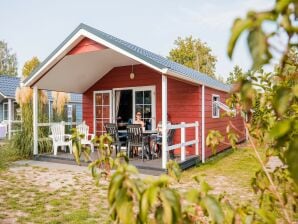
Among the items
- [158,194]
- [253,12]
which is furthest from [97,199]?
[253,12]

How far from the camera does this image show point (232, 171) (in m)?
7.65

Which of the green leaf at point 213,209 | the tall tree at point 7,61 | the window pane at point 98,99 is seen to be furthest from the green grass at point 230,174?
the tall tree at point 7,61

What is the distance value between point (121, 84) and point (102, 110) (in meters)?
1.38

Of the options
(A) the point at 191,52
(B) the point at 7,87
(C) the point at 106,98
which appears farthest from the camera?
(A) the point at 191,52

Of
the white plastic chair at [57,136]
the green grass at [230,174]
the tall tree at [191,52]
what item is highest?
the tall tree at [191,52]

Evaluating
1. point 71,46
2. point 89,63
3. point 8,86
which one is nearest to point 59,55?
point 71,46

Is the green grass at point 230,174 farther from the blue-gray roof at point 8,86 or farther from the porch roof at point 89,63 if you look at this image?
the blue-gray roof at point 8,86

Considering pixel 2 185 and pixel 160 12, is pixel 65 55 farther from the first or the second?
pixel 160 12

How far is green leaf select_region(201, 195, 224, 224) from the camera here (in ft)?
2.74

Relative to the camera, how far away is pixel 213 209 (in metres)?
0.85

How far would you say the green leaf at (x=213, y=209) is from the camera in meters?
0.84

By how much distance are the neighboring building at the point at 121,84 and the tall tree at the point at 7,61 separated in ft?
145

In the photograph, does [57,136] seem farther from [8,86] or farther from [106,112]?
[8,86]

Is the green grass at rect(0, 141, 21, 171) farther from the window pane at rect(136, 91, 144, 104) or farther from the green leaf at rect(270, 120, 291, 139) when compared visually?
the green leaf at rect(270, 120, 291, 139)
